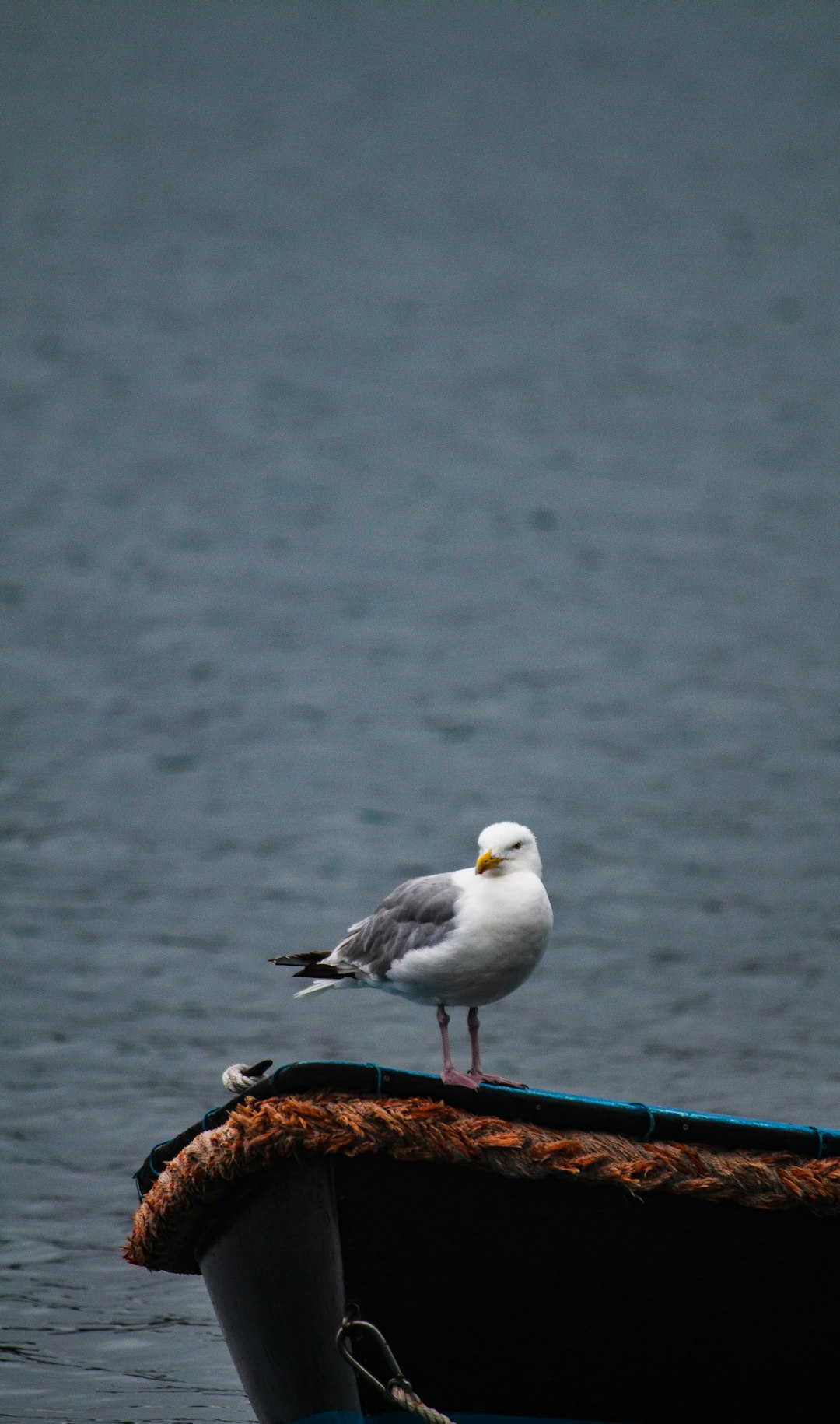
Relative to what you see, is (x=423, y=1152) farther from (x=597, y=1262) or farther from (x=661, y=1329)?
(x=661, y=1329)

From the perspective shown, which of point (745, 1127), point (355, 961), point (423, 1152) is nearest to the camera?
point (423, 1152)

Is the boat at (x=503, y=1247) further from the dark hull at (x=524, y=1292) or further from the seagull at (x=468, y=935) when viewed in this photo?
the seagull at (x=468, y=935)

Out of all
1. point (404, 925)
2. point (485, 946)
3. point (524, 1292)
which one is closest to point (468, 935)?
point (485, 946)

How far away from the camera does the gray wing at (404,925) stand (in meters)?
4.23

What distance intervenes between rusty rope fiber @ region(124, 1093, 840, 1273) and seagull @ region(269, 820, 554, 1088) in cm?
15

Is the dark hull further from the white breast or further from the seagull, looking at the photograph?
the white breast

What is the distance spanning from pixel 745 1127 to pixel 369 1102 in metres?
0.98

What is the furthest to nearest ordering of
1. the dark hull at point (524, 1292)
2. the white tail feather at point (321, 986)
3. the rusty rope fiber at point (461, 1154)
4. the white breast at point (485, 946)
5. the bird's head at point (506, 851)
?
the white tail feather at point (321, 986)
the bird's head at point (506, 851)
the white breast at point (485, 946)
the dark hull at point (524, 1292)
the rusty rope fiber at point (461, 1154)

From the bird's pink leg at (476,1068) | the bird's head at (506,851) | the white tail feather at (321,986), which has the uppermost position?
the bird's head at (506,851)

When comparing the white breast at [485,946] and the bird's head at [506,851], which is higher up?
the bird's head at [506,851]

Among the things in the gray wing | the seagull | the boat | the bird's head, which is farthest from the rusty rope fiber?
the bird's head

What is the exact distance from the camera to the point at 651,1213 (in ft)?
13.5

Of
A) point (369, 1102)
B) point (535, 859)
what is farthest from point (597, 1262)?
point (535, 859)

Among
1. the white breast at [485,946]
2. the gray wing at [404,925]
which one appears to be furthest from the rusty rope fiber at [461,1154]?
the gray wing at [404,925]
